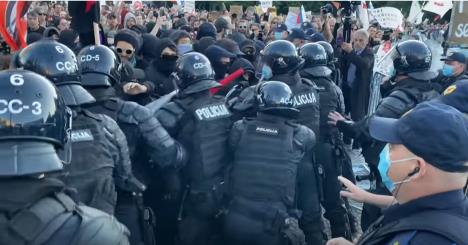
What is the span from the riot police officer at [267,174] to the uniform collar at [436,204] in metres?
2.23

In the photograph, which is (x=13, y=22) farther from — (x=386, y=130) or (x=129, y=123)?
(x=386, y=130)

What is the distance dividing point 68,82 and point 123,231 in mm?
1440

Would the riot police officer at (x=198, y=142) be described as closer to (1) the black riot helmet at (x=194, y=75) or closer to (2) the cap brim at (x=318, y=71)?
(1) the black riot helmet at (x=194, y=75)

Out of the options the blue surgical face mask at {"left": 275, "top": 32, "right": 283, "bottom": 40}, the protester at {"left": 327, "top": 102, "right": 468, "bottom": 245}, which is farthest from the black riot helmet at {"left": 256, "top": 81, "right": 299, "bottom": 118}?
the blue surgical face mask at {"left": 275, "top": 32, "right": 283, "bottom": 40}

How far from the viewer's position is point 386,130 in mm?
2373

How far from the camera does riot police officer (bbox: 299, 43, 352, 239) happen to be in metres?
6.08

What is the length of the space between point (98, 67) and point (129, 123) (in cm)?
51

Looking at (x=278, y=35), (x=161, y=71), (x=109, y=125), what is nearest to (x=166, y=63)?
(x=161, y=71)

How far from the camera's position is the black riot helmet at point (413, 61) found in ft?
18.5

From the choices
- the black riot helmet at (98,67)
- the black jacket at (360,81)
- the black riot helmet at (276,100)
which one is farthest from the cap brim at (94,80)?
the black jacket at (360,81)

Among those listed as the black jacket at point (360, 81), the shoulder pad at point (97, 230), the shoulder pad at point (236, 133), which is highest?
the shoulder pad at point (97, 230)

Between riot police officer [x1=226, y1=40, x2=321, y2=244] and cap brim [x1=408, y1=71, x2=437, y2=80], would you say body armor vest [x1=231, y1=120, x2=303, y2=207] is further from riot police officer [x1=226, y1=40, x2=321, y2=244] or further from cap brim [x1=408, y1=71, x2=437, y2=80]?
cap brim [x1=408, y1=71, x2=437, y2=80]

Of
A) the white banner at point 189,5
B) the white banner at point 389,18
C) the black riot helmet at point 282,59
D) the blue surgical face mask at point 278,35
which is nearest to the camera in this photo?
the black riot helmet at point 282,59

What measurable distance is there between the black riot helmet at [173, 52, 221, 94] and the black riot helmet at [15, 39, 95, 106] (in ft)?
5.09
